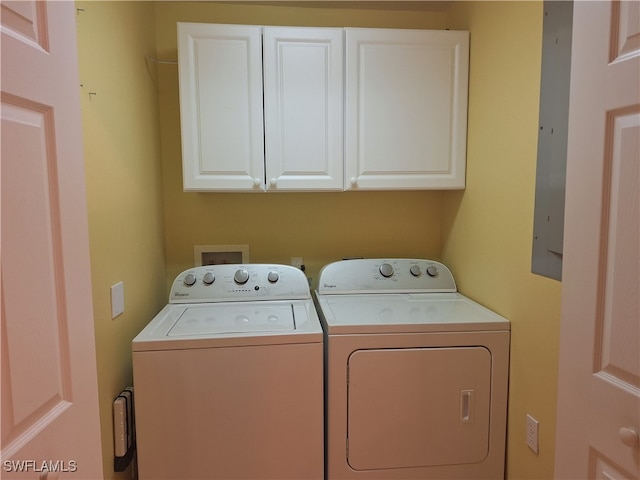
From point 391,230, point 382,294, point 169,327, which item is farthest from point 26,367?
point 391,230

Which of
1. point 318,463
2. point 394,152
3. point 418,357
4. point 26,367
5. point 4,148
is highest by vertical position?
point 394,152

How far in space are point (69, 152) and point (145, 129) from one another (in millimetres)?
1126

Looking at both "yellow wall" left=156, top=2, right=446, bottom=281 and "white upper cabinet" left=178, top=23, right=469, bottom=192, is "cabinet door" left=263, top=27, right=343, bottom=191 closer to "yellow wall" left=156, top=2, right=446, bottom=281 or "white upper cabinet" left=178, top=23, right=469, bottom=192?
"white upper cabinet" left=178, top=23, right=469, bottom=192

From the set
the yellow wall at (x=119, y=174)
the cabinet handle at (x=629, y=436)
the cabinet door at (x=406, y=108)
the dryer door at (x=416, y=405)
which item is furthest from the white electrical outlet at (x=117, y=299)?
the cabinet handle at (x=629, y=436)

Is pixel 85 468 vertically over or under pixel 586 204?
under

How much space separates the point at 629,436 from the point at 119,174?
1.70 metres

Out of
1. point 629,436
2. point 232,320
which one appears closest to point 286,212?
point 232,320

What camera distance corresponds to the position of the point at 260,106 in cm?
182

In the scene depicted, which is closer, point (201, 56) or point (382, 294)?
point (201, 56)

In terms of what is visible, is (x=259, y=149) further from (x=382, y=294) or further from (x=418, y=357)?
(x=418, y=357)

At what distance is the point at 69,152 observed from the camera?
82 centimetres

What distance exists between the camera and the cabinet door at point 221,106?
176 cm

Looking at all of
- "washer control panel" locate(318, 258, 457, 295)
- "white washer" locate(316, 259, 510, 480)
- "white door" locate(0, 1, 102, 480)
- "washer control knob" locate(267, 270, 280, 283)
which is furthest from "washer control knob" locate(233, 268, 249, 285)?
"white door" locate(0, 1, 102, 480)

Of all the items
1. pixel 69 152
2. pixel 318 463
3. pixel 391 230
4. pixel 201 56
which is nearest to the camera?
pixel 69 152
